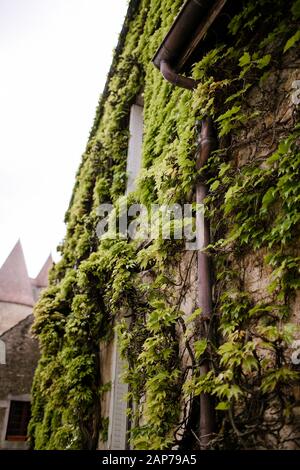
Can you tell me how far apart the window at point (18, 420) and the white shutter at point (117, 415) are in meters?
12.6

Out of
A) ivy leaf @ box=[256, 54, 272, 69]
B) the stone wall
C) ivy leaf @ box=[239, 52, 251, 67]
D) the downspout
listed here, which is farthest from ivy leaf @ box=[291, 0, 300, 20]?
the stone wall

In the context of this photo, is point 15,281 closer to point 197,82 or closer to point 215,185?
point 197,82

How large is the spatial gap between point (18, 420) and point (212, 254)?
16197 millimetres

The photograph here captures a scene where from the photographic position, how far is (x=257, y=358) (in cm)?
254

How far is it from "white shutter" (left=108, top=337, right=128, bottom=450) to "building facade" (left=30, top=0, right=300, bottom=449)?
20 mm

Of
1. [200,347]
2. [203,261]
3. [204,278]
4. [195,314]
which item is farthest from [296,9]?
[200,347]

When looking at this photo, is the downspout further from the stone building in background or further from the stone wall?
the stone wall

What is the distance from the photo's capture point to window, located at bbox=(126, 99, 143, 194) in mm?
7016

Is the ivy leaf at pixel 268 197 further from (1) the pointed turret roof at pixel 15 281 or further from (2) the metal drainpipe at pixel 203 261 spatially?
(1) the pointed turret roof at pixel 15 281

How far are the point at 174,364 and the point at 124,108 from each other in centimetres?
611

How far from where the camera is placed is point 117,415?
5.46 m

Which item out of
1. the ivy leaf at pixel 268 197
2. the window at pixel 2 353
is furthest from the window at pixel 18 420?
the ivy leaf at pixel 268 197

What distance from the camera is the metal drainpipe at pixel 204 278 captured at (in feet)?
9.46

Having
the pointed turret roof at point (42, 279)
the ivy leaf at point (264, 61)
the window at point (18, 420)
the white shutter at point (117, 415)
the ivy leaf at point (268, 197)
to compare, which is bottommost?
the window at point (18, 420)
